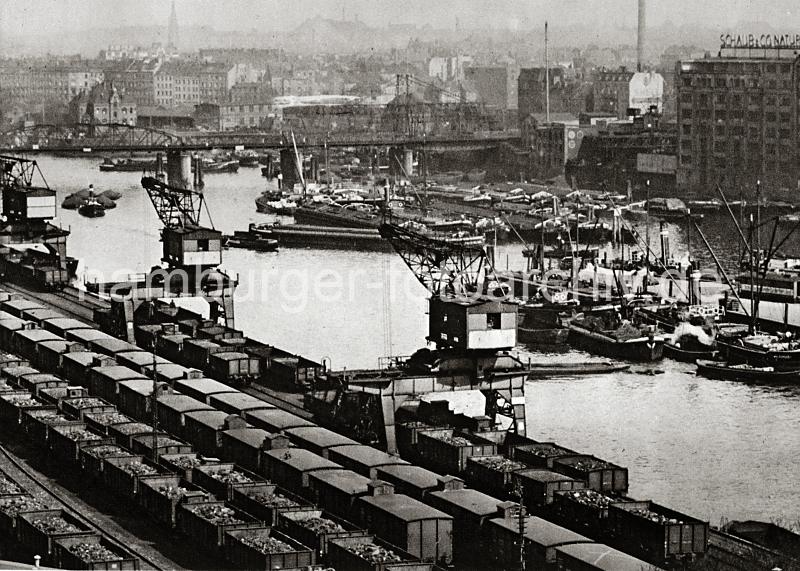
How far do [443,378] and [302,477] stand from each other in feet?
18.2

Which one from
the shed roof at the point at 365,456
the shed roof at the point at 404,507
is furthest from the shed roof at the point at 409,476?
the shed roof at the point at 404,507

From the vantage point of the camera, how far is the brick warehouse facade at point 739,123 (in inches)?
2441

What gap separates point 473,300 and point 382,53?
132139 mm

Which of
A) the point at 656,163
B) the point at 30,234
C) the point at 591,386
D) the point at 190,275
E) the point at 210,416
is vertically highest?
the point at 656,163

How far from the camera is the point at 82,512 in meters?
19.2

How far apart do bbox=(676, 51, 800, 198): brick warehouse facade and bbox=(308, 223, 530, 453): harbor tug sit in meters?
38.7

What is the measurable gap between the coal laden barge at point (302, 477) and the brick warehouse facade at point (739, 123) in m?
41.2

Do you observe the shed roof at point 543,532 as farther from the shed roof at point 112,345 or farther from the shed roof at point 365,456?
the shed roof at point 112,345

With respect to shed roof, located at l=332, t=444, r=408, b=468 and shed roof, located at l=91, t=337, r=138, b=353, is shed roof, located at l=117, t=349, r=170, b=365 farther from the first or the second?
shed roof, located at l=332, t=444, r=408, b=468

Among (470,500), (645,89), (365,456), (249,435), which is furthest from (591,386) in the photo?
(645,89)

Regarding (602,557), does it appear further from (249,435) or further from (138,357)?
(138,357)

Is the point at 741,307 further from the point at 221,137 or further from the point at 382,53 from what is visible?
the point at 382,53

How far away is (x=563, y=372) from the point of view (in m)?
32.7

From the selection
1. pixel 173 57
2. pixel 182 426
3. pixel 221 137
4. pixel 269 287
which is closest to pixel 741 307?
pixel 269 287
